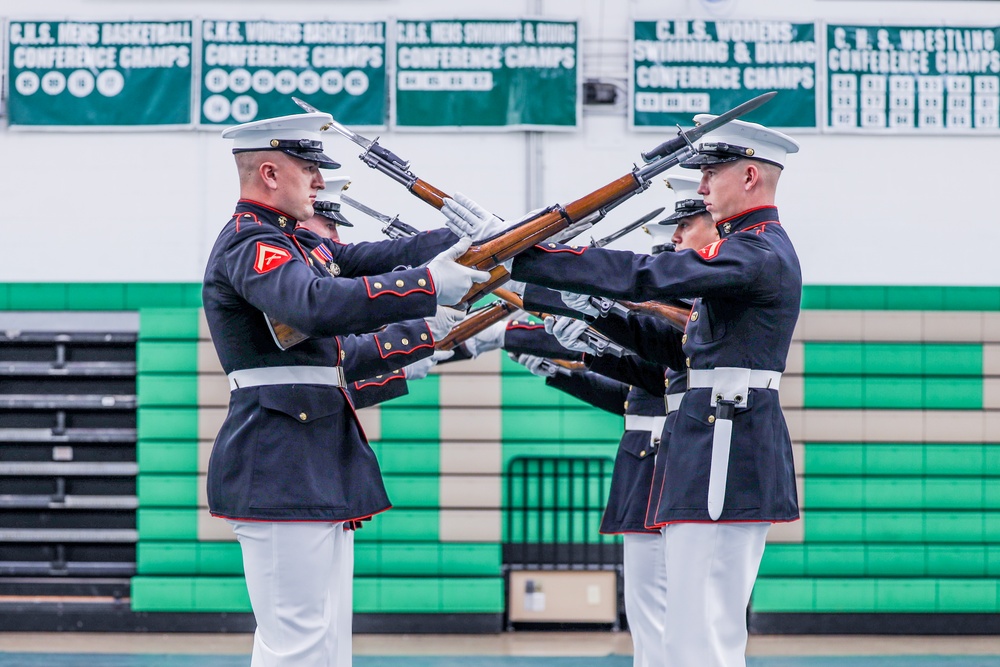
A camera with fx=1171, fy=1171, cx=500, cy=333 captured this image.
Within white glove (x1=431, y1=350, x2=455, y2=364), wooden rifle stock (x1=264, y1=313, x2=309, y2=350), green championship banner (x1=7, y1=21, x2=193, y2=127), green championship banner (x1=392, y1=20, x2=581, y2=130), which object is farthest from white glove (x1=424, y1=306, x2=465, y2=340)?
green championship banner (x1=7, y1=21, x2=193, y2=127)

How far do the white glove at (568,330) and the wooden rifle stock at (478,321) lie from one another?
10.5 inches

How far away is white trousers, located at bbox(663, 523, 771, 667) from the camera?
2646 millimetres

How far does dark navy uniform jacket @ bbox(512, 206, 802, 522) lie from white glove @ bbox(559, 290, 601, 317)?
228mm

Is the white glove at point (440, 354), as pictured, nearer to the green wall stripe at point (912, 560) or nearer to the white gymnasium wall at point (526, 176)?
the white gymnasium wall at point (526, 176)

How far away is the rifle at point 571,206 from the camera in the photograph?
8.71ft

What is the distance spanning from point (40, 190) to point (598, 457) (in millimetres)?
3442

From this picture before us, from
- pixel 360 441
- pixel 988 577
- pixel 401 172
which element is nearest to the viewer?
pixel 360 441

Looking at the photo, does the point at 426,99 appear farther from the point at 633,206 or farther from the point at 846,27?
the point at 846,27

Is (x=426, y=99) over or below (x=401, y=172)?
over

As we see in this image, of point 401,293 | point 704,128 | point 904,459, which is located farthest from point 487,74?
point 401,293

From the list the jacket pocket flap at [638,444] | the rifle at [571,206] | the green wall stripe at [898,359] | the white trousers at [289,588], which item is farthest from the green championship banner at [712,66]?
the white trousers at [289,588]

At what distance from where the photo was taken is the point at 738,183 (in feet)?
9.32

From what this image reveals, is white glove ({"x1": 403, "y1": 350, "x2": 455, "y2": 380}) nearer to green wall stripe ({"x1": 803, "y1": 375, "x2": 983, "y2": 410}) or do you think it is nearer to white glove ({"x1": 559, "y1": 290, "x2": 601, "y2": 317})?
white glove ({"x1": 559, "y1": 290, "x2": 601, "y2": 317})

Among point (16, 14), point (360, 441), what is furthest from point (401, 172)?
point (16, 14)
